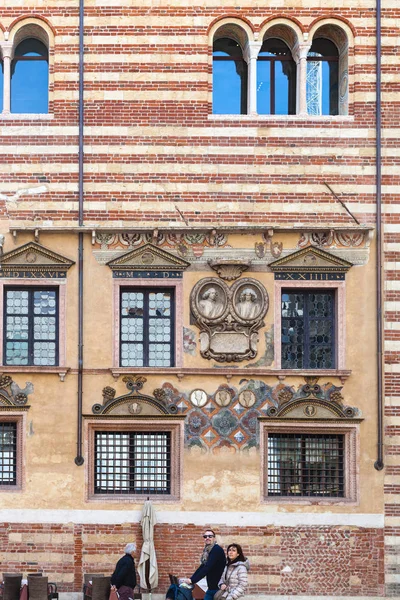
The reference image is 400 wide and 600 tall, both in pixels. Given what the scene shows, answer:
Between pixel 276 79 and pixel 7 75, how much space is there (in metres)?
5.48

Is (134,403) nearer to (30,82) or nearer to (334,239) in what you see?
(334,239)

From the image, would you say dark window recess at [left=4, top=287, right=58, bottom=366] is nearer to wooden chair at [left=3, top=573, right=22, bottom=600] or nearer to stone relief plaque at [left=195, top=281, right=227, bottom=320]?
stone relief plaque at [left=195, top=281, right=227, bottom=320]

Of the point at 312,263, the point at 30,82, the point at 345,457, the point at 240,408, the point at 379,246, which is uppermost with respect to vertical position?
Result: the point at 30,82

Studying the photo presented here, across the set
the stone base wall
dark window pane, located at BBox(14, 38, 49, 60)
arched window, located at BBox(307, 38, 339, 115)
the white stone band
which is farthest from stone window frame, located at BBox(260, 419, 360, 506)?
dark window pane, located at BBox(14, 38, 49, 60)

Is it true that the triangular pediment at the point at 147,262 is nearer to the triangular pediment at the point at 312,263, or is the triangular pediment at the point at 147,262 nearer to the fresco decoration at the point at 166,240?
the fresco decoration at the point at 166,240

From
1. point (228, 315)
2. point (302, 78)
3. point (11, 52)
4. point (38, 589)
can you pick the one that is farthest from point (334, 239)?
point (38, 589)

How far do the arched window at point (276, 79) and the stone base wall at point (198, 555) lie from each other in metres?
8.53

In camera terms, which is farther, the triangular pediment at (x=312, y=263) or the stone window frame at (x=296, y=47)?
the stone window frame at (x=296, y=47)

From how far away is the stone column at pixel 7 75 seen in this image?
78.5 ft

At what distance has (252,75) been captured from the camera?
24.1m

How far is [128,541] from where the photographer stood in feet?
75.8

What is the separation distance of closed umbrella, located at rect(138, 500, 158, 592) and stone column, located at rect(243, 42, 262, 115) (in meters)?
8.18

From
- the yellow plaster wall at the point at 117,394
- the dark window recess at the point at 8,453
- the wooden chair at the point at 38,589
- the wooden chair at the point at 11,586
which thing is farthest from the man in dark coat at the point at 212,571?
the dark window recess at the point at 8,453

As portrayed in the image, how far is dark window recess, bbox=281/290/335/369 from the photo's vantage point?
2375 cm
